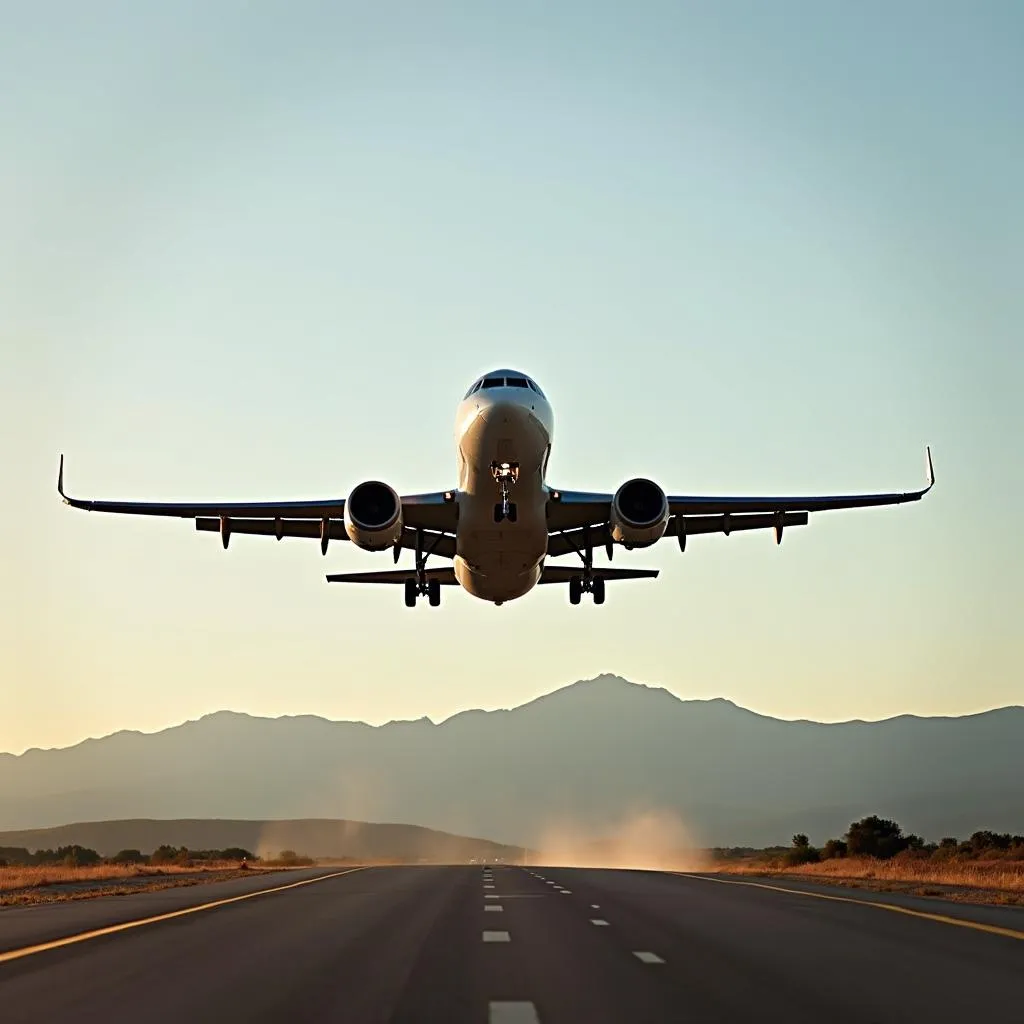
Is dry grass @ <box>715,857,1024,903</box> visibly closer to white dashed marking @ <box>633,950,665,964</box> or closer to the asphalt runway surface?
the asphalt runway surface

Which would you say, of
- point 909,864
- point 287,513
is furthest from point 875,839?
point 287,513

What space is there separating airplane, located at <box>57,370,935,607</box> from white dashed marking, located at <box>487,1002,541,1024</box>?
18.9 m

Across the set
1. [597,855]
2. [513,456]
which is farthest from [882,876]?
[597,855]

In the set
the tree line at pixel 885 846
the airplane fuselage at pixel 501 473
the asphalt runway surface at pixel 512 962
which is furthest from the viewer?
the tree line at pixel 885 846

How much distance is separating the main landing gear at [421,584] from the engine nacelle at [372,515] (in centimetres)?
373

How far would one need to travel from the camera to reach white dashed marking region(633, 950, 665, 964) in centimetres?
1152

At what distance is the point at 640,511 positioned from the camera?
96.9ft

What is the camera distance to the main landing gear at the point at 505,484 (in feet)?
90.5

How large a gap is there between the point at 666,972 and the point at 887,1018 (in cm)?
261

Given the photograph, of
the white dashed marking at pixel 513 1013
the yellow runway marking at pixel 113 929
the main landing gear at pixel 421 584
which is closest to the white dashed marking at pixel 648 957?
the white dashed marking at pixel 513 1013

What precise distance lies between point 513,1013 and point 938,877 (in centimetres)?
2684

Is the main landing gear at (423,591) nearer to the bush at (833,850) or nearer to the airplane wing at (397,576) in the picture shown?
the airplane wing at (397,576)

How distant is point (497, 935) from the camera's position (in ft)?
46.0

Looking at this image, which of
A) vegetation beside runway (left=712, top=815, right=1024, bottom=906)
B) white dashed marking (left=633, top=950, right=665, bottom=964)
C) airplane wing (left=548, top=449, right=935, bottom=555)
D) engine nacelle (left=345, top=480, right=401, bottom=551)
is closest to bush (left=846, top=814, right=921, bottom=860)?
vegetation beside runway (left=712, top=815, right=1024, bottom=906)
